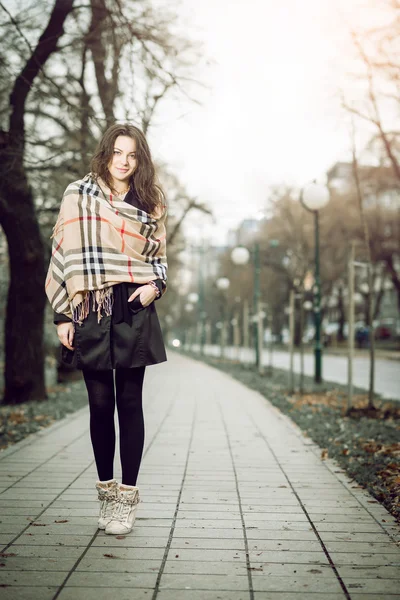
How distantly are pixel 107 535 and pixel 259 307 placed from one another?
14.3 metres

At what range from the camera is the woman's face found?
12.1 ft

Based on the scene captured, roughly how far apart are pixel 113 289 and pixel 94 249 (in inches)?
8.3

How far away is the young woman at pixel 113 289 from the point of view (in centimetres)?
354

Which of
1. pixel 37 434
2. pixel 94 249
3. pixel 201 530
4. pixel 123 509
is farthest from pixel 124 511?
pixel 37 434

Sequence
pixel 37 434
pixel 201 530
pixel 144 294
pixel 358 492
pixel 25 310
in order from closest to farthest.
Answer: pixel 144 294, pixel 201 530, pixel 358 492, pixel 37 434, pixel 25 310

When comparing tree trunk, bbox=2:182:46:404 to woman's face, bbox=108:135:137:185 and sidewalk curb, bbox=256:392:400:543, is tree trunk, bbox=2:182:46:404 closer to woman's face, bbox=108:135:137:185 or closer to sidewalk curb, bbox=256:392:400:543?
sidewalk curb, bbox=256:392:400:543

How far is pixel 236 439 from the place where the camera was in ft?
23.3

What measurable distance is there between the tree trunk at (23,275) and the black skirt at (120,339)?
5.96m

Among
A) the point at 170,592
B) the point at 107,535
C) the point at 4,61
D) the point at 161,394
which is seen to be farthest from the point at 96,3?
the point at 170,592

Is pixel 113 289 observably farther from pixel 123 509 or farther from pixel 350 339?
pixel 350 339

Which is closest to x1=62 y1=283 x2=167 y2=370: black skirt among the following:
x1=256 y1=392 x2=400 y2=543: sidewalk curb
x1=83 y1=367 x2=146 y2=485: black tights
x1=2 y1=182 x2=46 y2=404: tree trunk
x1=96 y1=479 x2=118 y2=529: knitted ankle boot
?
x1=83 y1=367 x2=146 y2=485: black tights

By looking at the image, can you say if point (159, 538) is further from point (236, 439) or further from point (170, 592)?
point (236, 439)

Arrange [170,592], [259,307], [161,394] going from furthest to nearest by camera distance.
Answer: [259,307] < [161,394] < [170,592]

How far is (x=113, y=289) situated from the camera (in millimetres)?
3576
